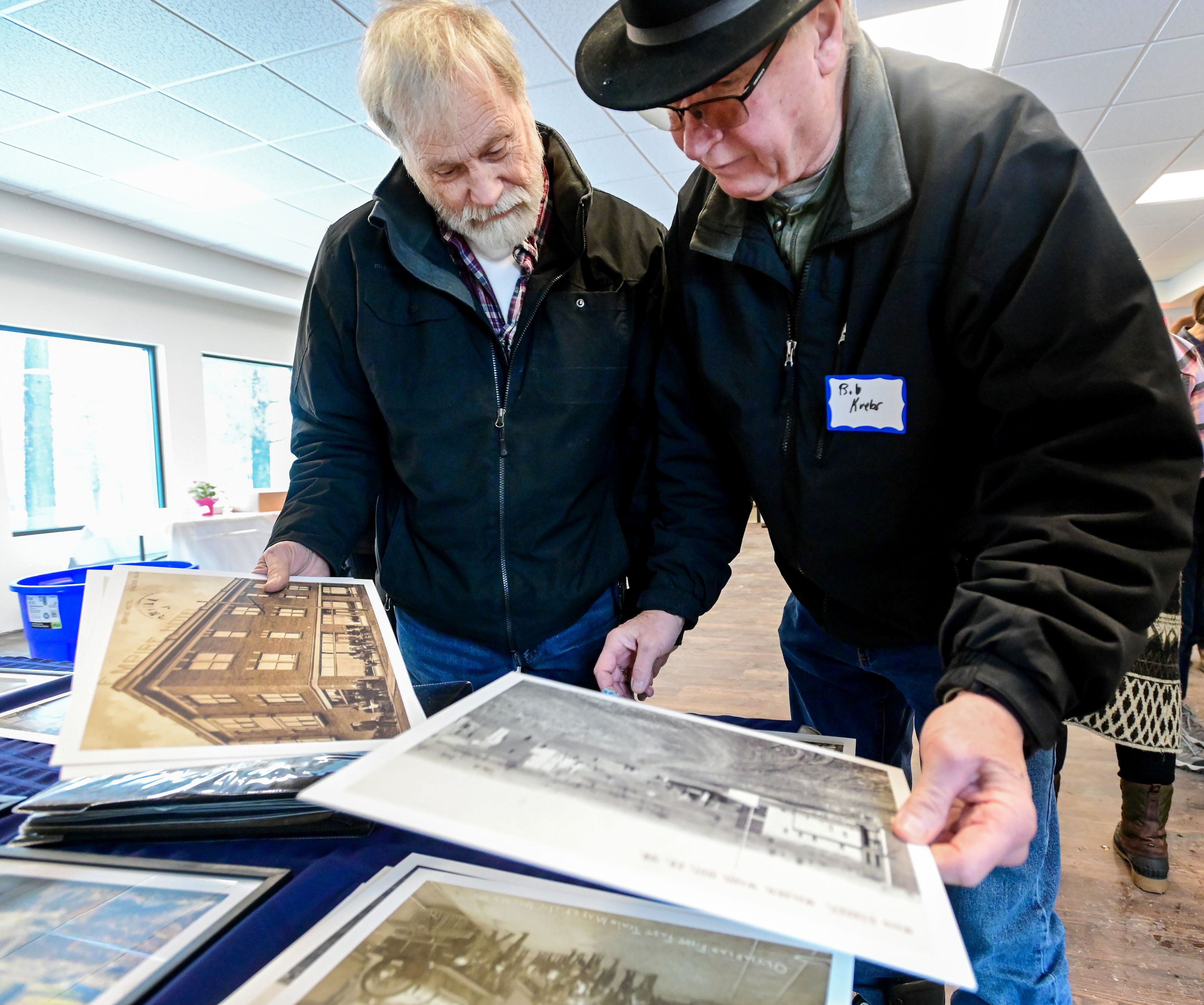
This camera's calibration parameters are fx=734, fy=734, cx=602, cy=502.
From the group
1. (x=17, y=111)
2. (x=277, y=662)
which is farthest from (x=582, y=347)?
(x=17, y=111)

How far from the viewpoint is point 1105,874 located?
171 centimetres

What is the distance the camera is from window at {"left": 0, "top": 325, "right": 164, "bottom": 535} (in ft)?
16.2

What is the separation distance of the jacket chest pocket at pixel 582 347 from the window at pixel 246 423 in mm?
6074

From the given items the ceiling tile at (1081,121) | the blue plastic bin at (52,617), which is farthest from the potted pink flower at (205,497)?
the ceiling tile at (1081,121)

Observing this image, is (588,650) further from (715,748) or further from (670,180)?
(670,180)

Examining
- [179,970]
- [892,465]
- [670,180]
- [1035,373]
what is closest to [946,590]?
[892,465]

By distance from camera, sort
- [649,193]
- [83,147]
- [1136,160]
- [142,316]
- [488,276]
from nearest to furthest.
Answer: [488,276]
[83,147]
[1136,160]
[649,193]
[142,316]

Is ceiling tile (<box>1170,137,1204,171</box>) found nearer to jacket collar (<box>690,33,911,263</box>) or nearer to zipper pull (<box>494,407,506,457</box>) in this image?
jacket collar (<box>690,33,911,263</box>)

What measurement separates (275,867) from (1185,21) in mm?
4053

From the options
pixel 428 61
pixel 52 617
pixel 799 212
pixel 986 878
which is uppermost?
pixel 428 61

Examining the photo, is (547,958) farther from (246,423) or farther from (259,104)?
(246,423)

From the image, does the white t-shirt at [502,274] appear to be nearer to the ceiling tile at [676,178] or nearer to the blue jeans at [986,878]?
the blue jeans at [986,878]

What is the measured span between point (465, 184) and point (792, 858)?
89cm

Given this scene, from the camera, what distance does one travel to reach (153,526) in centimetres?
425
